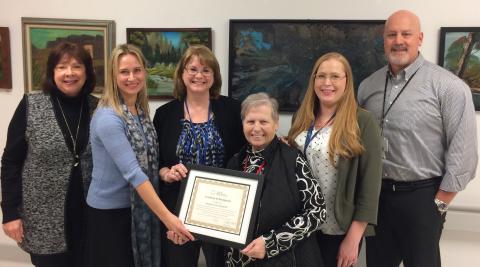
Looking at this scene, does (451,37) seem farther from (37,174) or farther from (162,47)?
(37,174)

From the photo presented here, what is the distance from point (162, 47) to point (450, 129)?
5.58 feet

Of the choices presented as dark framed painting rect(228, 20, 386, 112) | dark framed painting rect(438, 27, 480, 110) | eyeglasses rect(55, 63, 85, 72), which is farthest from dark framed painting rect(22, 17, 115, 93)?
dark framed painting rect(438, 27, 480, 110)

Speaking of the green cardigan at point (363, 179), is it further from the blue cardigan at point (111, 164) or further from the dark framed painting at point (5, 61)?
the dark framed painting at point (5, 61)

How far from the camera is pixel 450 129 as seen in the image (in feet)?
5.79

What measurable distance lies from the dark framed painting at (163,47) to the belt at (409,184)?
52.9 inches

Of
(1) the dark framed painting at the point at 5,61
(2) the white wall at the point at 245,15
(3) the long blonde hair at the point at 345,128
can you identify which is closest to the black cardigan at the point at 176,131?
(3) the long blonde hair at the point at 345,128

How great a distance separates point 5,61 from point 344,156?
7.75ft

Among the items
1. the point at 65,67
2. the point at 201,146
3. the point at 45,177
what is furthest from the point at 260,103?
the point at 45,177

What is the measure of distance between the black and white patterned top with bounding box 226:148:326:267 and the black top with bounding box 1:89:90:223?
0.87 metres

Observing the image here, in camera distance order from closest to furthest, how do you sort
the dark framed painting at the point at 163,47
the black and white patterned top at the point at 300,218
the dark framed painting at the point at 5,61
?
the black and white patterned top at the point at 300,218, the dark framed painting at the point at 163,47, the dark framed painting at the point at 5,61

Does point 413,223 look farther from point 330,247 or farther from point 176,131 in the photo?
point 176,131

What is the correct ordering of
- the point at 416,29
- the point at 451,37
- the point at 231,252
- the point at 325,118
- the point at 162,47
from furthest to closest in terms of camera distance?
the point at 162,47 → the point at 451,37 → the point at 416,29 → the point at 325,118 → the point at 231,252

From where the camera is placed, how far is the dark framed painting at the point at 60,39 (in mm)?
2484

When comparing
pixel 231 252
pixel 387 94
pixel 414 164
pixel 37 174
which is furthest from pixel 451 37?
pixel 37 174
